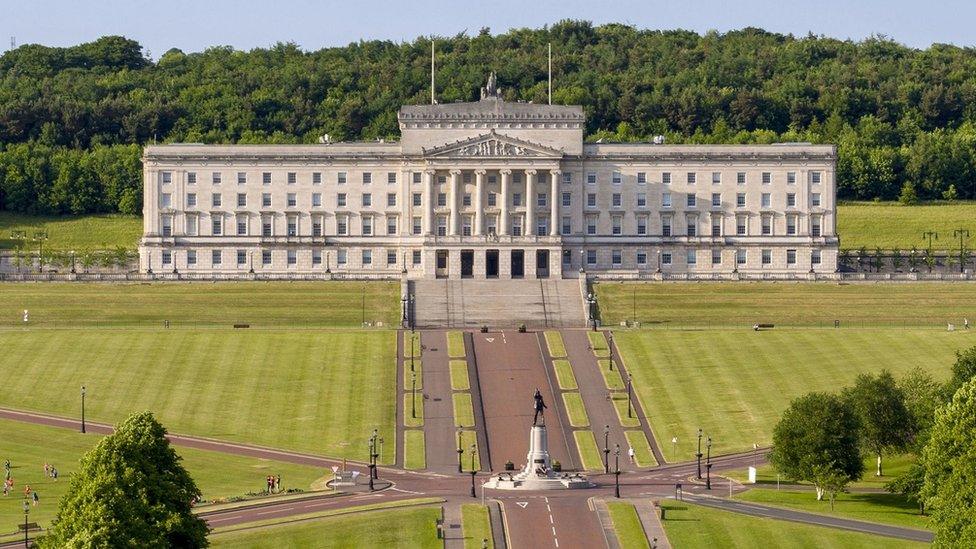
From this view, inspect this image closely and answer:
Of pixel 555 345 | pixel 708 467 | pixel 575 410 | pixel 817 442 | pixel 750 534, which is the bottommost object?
pixel 750 534

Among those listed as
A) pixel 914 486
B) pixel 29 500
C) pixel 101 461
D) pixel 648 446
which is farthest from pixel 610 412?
pixel 101 461

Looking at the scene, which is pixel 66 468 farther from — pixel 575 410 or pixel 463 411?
pixel 575 410

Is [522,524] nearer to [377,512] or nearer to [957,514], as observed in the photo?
[377,512]

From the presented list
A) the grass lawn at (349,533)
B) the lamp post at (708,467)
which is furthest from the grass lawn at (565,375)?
the grass lawn at (349,533)

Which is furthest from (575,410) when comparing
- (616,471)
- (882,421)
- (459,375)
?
(882,421)

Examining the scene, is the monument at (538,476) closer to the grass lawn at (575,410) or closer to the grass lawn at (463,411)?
the grass lawn at (463,411)
